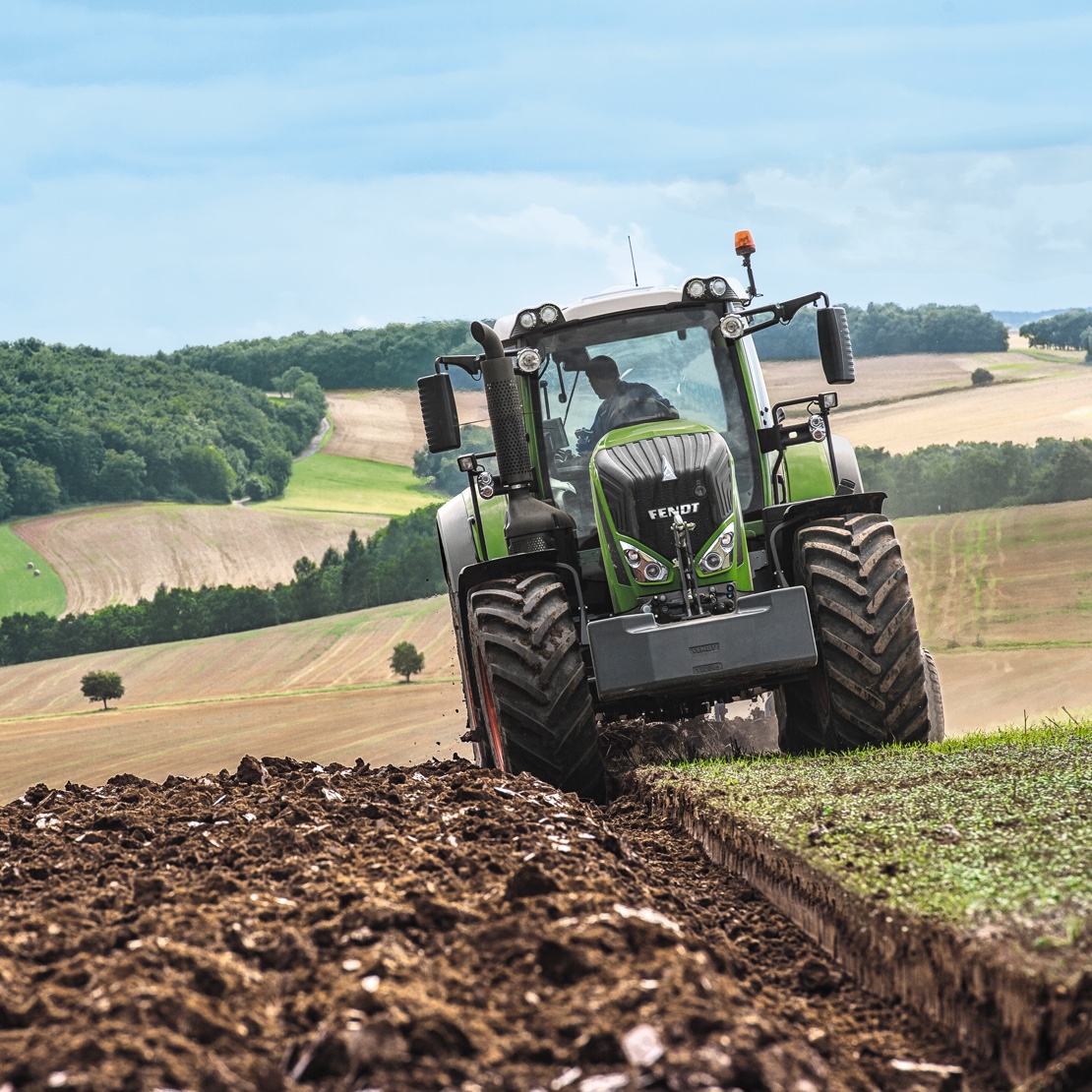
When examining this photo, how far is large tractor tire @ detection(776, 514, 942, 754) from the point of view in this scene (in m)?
8.09

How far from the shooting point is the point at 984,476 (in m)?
41.2

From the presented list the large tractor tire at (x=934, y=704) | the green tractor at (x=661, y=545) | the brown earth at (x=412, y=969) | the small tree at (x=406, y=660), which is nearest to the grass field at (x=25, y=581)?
the small tree at (x=406, y=660)

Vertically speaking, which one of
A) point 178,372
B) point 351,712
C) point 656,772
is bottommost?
point 351,712

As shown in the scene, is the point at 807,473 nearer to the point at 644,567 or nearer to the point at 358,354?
the point at 644,567

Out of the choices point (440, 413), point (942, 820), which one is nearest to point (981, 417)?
point (440, 413)

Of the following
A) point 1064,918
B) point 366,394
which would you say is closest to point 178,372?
point 366,394

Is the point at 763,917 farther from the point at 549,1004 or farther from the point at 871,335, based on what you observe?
the point at 871,335

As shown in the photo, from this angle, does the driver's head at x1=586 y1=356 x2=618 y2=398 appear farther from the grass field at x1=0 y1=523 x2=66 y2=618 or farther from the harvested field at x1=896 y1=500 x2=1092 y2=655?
the grass field at x1=0 y1=523 x2=66 y2=618

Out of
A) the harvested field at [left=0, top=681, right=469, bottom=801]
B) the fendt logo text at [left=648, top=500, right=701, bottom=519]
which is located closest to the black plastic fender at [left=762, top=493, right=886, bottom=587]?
the fendt logo text at [left=648, top=500, right=701, bottom=519]

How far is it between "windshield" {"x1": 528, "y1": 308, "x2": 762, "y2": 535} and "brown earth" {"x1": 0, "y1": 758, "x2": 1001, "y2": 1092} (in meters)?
3.33

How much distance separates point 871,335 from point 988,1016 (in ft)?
174

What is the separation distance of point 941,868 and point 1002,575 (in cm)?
3029

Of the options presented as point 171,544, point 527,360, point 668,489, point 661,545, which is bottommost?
point 171,544

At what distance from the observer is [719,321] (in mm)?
9305
